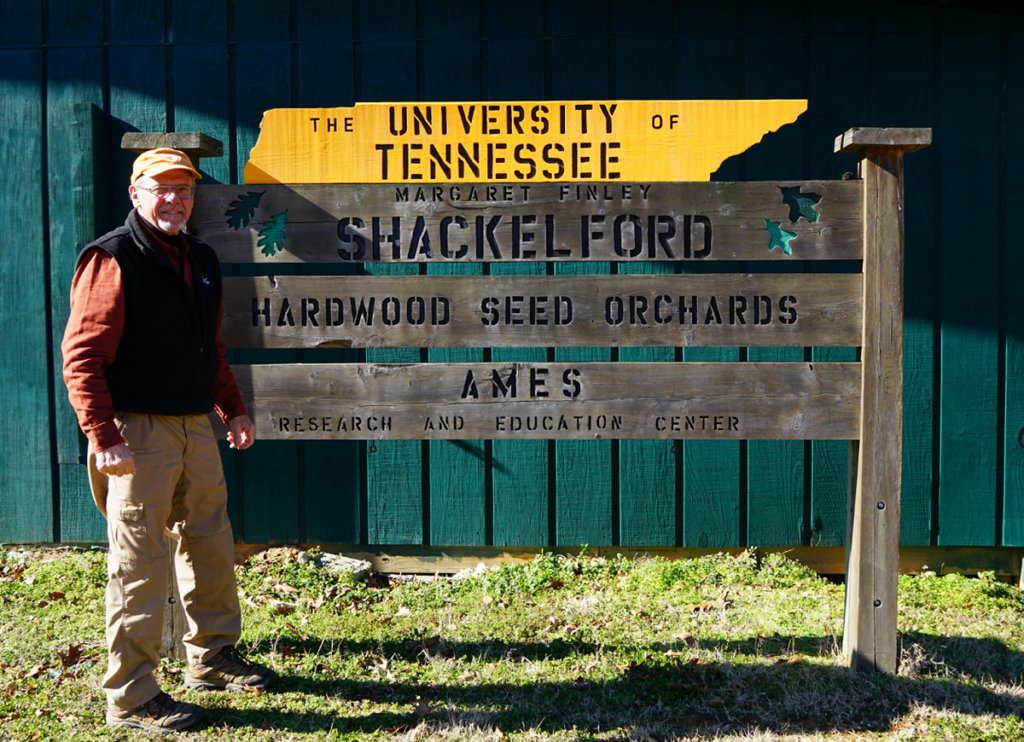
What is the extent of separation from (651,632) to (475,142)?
8.00 ft

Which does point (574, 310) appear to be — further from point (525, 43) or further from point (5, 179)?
point (5, 179)

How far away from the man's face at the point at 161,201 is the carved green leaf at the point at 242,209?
0.46 meters

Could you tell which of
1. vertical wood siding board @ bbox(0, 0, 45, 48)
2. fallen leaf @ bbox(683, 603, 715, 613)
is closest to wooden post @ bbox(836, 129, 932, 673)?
fallen leaf @ bbox(683, 603, 715, 613)

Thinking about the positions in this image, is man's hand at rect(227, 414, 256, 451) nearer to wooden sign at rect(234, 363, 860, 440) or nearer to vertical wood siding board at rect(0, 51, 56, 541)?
wooden sign at rect(234, 363, 860, 440)

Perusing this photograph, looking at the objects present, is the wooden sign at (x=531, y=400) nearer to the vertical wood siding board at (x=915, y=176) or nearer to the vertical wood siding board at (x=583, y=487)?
the vertical wood siding board at (x=583, y=487)

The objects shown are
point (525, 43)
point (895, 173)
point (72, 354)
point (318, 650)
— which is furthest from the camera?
point (525, 43)

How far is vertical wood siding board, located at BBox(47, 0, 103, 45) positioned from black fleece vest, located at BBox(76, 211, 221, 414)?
7.88 ft

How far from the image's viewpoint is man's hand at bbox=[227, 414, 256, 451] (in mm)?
3410

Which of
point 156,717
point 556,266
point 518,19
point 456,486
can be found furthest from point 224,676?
point 518,19

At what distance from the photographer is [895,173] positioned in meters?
3.34

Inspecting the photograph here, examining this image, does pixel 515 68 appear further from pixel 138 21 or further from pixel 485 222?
pixel 138 21

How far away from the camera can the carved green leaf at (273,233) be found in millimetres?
3500

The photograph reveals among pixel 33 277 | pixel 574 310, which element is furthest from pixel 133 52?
pixel 574 310

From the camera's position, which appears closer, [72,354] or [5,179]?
[72,354]
